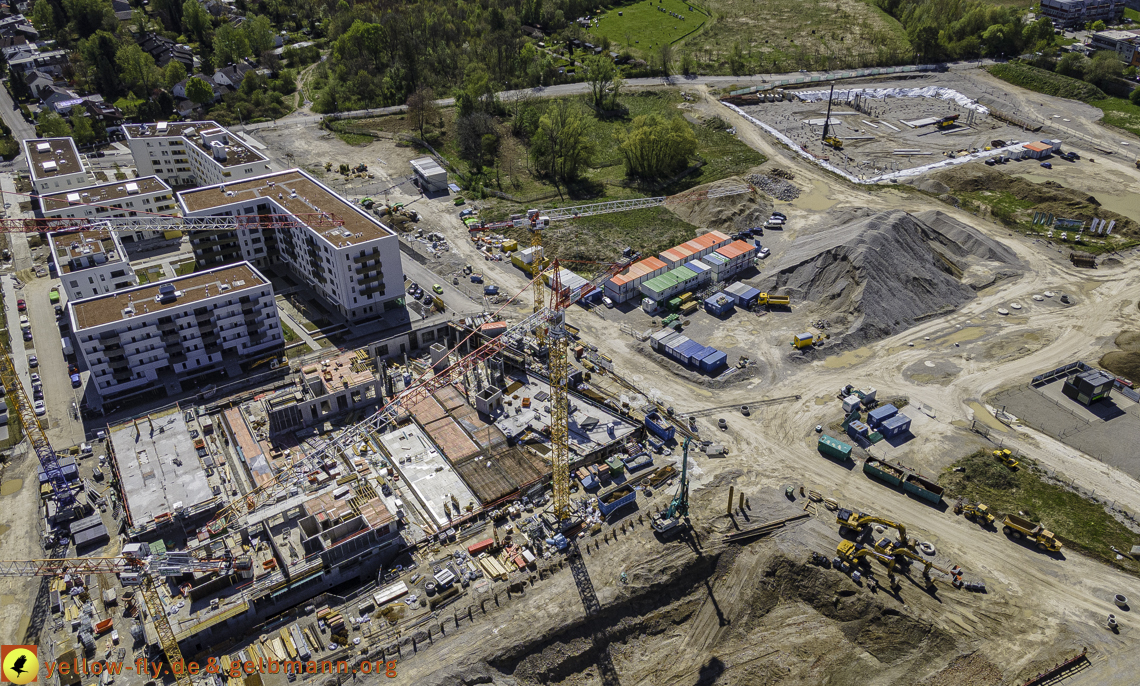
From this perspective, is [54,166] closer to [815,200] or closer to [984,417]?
[815,200]

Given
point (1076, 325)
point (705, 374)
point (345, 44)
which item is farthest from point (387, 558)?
point (345, 44)

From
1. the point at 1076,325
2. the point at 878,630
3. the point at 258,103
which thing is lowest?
the point at 878,630

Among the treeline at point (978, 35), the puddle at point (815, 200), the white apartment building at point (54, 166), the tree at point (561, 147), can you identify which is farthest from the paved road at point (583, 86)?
the puddle at point (815, 200)

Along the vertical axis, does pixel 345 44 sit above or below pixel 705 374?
above

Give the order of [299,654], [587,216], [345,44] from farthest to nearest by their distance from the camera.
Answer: [345,44]
[587,216]
[299,654]

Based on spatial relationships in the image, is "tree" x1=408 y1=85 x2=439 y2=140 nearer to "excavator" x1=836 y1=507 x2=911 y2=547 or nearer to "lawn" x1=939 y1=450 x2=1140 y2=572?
"excavator" x1=836 y1=507 x2=911 y2=547

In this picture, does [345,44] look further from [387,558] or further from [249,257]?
[387,558]

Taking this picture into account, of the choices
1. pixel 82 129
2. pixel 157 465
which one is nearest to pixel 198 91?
pixel 82 129
